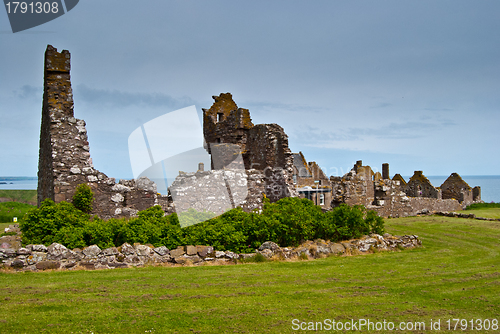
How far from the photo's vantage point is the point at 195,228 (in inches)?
404

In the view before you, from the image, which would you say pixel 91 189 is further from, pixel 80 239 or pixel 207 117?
pixel 207 117

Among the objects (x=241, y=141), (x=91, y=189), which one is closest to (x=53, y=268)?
(x=91, y=189)

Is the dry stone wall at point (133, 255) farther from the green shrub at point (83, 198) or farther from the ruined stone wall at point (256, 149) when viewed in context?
the ruined stone wall at point (256, 149)

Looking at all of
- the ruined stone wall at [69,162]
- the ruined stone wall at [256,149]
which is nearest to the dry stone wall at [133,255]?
the ruined stone wall at [69,162]

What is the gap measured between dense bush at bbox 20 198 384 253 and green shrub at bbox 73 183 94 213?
0.79m

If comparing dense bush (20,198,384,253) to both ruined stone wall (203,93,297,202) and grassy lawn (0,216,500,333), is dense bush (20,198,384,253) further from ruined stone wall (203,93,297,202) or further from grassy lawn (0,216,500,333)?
ruined stone wall (203,93,297,202)

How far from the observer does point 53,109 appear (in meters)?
12.3

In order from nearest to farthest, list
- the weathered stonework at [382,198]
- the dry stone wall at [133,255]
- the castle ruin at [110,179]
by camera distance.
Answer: the dry stone wall at [133,255] < the castle ruin at [110,179] < the weathered stonework at [382,198]

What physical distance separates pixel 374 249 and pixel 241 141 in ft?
37.5

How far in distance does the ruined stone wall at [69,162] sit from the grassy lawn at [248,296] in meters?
4.39

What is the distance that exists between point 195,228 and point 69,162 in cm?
534

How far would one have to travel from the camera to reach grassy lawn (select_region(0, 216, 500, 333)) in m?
5.65

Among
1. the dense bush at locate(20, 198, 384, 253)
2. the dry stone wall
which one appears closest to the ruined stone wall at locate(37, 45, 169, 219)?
the dense bush at locate(20, 198, 384, 253)

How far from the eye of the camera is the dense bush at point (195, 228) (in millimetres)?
9500
